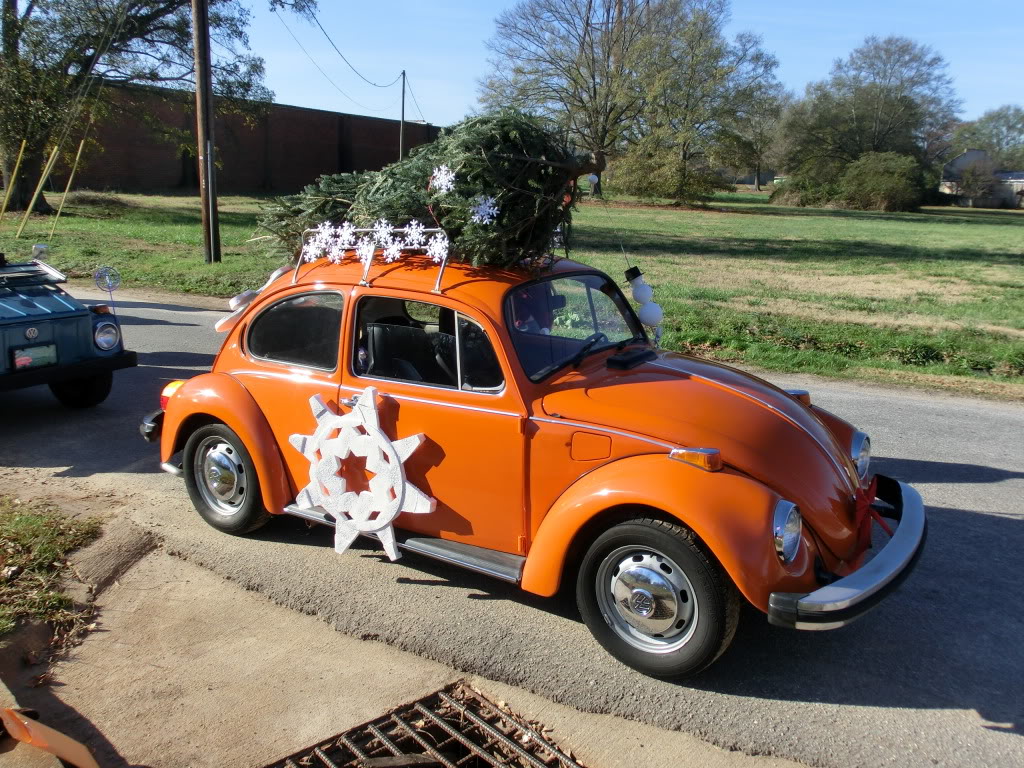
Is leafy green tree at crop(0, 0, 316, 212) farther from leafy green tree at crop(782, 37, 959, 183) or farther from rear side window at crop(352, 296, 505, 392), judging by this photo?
leafy green tree at crop(782, 37, 959, 183)

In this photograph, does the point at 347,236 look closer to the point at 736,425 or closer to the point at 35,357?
the point at 736,425

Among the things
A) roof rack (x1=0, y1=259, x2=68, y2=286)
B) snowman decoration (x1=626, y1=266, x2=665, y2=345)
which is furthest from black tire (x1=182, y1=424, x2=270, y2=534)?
roof rack (x1=0, y1=259, x2=68, y2=286)

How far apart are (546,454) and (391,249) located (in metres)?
1.44

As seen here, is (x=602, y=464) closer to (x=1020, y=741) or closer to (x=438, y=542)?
(x=438, y=542)

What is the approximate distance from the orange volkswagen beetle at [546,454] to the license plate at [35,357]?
252cm

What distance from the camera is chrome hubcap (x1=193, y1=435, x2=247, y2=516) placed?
4.88 metres

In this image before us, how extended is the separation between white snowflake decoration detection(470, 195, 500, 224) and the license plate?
15.4 feet

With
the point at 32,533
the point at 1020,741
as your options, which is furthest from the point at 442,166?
the point at 1020,741

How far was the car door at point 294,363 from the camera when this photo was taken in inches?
178

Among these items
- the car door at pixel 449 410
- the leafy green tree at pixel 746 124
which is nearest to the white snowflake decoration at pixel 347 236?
the car door at pixel 449 410

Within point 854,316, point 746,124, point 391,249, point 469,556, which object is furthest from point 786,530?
point 746,124

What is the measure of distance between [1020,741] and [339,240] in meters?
3.88

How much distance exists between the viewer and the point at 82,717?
3.40 meters

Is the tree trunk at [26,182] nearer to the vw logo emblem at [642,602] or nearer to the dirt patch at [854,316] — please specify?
the dirt patch at [854,316]
